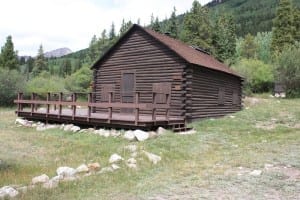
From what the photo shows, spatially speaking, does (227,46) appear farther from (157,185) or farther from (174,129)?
(157,185)

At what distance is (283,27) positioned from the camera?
157 feet

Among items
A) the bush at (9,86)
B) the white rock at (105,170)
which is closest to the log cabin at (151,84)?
the white rock at (105,170)

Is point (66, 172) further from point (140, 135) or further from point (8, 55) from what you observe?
point (8, 55)

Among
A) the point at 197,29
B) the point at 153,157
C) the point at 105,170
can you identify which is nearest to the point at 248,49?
the point at 197,29

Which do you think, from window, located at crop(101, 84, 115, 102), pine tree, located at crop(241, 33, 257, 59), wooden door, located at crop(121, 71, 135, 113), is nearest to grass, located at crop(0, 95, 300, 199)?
wooden door, located at crop(121, 71, 135, 113)

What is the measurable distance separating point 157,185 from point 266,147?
6545 mm

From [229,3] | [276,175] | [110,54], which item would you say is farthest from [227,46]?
[229,3]

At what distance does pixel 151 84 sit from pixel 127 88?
1799mm

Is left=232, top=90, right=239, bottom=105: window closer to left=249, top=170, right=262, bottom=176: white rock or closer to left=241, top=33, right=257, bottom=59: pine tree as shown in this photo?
left=249, top=170, right=262, bottom=176: white rock

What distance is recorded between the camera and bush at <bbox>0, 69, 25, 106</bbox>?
38.0 metres

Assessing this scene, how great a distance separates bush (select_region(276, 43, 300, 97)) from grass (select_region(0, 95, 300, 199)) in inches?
745

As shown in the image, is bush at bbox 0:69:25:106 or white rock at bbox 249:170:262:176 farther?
bush at bbox 0:69:25:106

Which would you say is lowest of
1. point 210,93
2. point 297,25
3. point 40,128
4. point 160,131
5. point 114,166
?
point 114,166

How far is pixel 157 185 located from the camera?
892 centimetres
